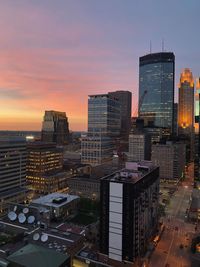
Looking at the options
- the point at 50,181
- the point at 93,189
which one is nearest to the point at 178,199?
the point at 93,189

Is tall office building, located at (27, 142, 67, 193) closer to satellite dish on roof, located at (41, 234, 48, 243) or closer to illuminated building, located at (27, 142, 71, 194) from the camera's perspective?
illuminated building, located at (27, 142, 71, 194)

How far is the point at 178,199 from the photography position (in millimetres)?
155625

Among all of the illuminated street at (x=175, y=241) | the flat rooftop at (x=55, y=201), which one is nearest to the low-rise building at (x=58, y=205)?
the flat rooftop at (x=55, y=201)

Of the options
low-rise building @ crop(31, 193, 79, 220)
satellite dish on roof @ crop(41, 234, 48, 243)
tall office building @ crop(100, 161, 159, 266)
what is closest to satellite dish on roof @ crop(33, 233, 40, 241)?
satellite dish on roof @ crop(41, 234, 48, 243)

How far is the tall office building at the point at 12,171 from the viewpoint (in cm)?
13125

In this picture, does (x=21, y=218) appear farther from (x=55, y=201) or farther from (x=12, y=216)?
(x=55, y=201)

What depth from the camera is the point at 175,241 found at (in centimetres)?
9100

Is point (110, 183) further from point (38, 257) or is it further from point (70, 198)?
point (70, 198)

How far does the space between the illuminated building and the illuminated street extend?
76.8m

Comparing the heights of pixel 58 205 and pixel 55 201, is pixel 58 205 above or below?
below

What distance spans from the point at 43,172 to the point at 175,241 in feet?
384

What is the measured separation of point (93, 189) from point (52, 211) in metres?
39.1

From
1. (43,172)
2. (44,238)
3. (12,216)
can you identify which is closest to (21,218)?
(12,216)

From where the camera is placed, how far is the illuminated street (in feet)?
253
